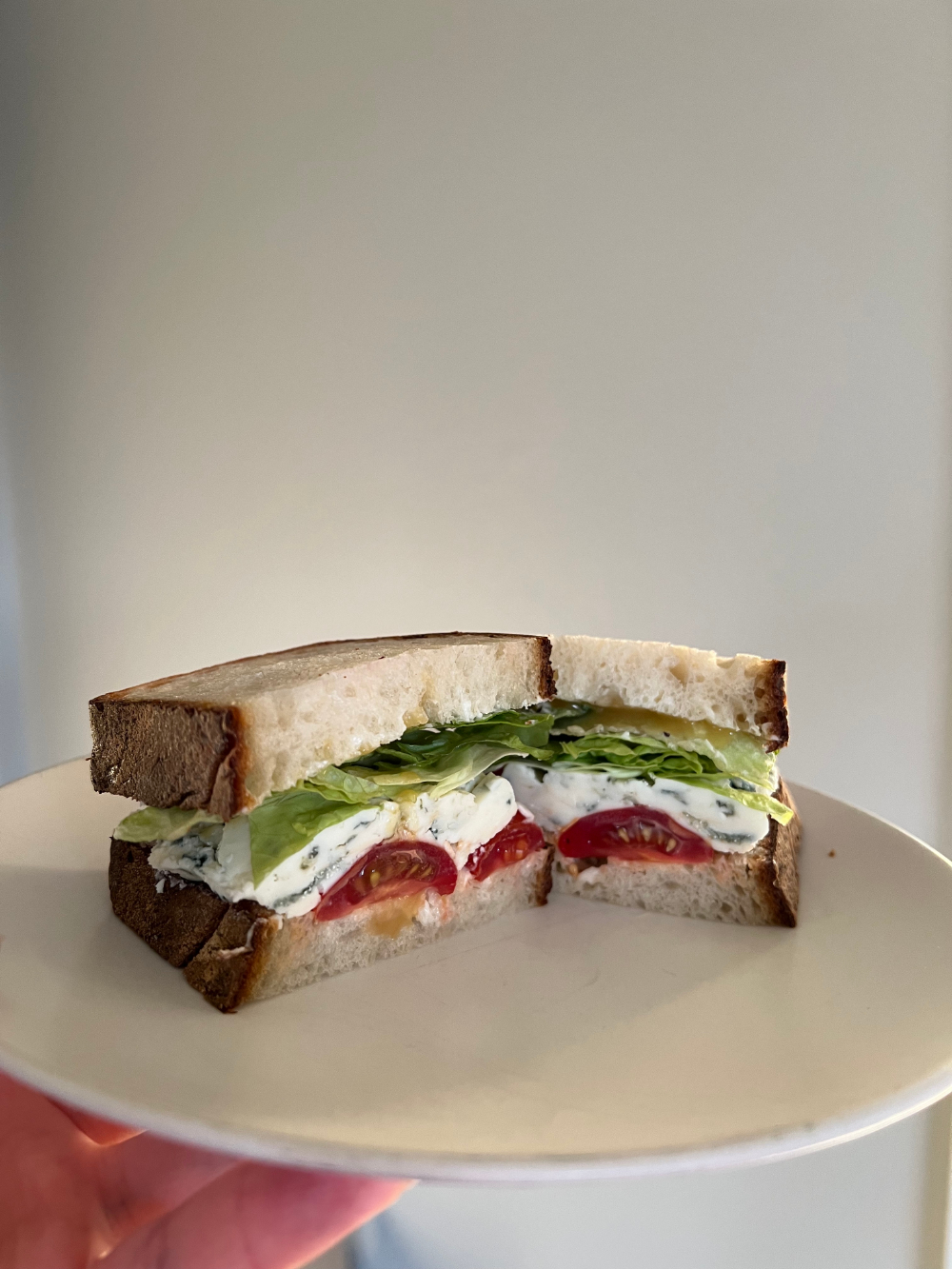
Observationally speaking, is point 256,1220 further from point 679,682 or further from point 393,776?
point 679,682

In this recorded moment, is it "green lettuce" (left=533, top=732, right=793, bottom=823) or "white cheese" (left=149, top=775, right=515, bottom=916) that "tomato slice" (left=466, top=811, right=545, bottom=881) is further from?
"green lettuce" (left=533, top=732, right=793, bottom=823)

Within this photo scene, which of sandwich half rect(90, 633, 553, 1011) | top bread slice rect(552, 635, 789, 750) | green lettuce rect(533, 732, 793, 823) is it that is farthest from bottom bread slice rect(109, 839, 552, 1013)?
top bread slice rect(552, 635, 789, 750)

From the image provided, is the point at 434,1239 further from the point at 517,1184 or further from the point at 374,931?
the point at 517,1184

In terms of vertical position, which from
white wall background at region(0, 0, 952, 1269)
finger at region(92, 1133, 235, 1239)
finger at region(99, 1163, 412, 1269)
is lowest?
finger at region(92, 1133, 235, 1239)

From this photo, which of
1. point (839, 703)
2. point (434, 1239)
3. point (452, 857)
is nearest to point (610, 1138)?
point (452, 857)

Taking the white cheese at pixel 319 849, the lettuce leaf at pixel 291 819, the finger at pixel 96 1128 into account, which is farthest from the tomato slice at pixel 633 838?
the finger at pixel 96 1128
